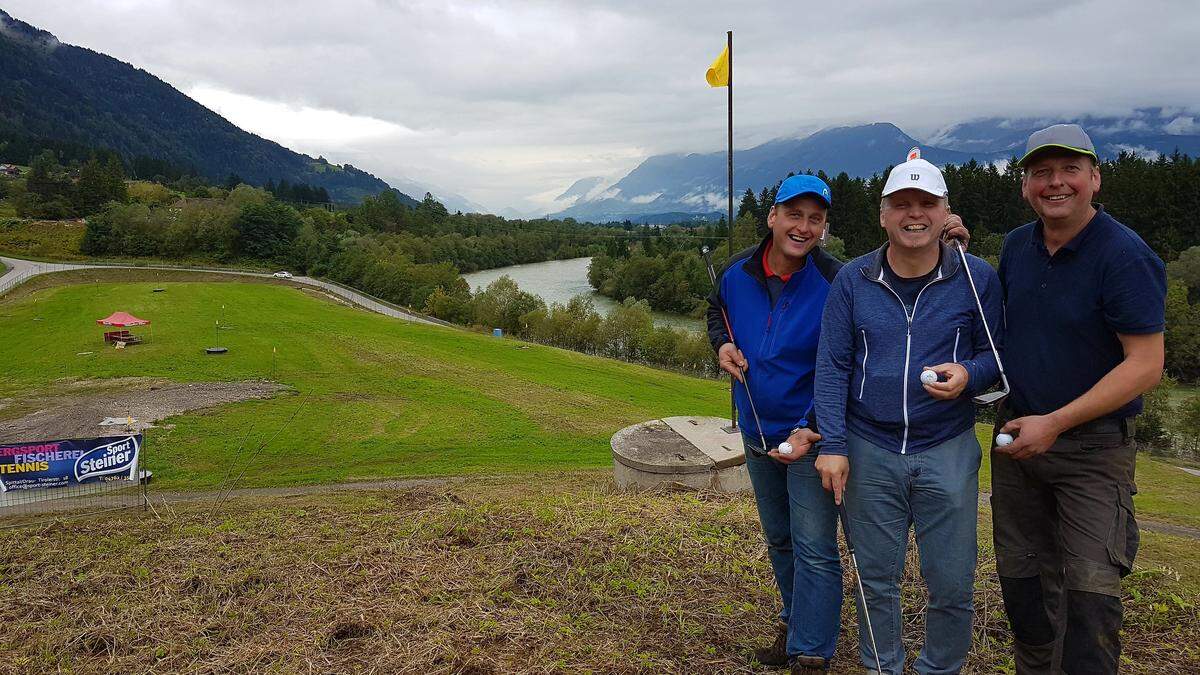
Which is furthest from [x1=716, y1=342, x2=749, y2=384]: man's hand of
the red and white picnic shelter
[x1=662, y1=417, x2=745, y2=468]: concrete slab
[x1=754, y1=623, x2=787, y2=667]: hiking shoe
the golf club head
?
the red and white picnic shelter

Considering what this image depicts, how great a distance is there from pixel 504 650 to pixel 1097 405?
3.08 m

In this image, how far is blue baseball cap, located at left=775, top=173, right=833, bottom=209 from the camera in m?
3.20

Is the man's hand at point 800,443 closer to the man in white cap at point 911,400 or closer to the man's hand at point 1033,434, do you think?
the man in white cap at point 911,400

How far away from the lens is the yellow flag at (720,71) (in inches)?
353

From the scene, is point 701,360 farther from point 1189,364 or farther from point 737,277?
point 737,277

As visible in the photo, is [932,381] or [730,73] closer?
[932,381]

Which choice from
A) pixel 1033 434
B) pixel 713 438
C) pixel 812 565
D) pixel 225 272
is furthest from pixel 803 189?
pixel 225 272

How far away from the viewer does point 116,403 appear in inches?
859

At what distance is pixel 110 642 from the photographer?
161 inches

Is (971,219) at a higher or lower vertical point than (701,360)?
higher

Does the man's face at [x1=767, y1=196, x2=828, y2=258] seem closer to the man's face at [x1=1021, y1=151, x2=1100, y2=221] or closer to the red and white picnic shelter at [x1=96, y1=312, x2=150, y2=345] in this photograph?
the man's face at [x1=1021, y1=151, x2=1100, y2=221]

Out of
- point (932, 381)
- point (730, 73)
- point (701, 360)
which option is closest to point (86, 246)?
point (701, 360)

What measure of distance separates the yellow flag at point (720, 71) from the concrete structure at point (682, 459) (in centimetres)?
461

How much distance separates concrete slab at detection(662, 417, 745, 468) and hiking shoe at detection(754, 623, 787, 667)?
12.5ft
